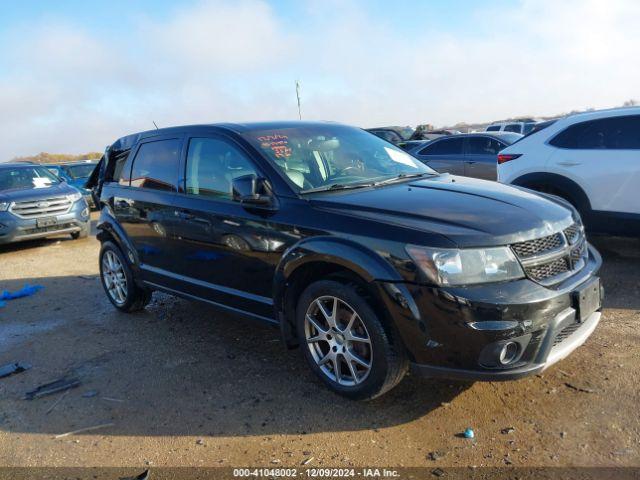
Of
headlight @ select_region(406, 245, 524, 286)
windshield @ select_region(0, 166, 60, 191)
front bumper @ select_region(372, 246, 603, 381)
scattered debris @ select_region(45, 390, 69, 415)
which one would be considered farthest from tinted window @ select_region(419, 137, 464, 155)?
scattered debris @ select_region(45, 390, 69, 415)

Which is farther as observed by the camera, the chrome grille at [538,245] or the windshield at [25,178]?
the windshield at [25,178]

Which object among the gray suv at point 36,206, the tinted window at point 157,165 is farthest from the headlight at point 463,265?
the gray suv at point 36,206

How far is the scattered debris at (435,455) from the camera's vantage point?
288 centimetres

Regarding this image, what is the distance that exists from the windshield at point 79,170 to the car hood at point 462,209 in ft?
47.5

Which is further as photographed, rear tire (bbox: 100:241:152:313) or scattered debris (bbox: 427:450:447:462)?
rear tire (bbox: 100:241:152:313)

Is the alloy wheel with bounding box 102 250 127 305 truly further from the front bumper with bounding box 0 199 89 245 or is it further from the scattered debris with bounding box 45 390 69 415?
the front bumper with bounding box 0 199 89 245

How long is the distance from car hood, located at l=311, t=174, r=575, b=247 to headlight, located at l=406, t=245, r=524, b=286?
0.19 feet

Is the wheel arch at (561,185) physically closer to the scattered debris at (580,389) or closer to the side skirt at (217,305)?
the scattered debris at (580,389)

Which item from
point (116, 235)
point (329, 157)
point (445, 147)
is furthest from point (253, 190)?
point (445, 147)

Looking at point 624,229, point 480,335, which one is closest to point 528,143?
point 624,229

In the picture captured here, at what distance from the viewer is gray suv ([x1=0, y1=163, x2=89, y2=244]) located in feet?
31.5

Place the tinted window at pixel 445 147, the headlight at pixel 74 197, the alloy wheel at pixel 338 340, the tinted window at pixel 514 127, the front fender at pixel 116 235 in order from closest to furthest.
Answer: the alloy wheel at pixel 338 340 < the front fender at pixel 116 235 < the headlight at pixel 74 197 < the tinted window at pixel 445 147 < the tinted window at pixel 514 127

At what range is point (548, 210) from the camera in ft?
11.2

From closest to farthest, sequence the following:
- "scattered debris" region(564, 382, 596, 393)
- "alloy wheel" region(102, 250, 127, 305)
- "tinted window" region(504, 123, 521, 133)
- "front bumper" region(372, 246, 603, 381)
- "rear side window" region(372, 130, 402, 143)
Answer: "front bumper" region(372, 246, 603, 381) < "scattered debris" region(564, 382, 596, 393) < "alloy wheel" region(102, 250, 127, 305) < "rear side window" region(372, 130, 402, 143) < "tinted window" region(504, 123, 521, 133)
